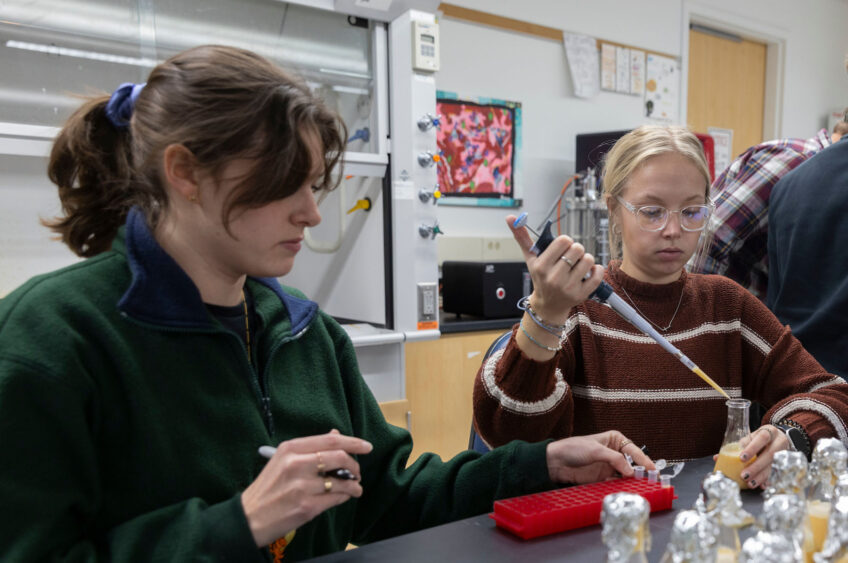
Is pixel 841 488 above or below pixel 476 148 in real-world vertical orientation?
below

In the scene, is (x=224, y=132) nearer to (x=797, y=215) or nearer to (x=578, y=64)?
(x=797, y=215)

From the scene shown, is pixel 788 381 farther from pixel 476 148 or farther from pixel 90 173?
pixel 476 148

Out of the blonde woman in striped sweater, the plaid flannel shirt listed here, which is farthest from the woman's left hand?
the plaid flannel shirt

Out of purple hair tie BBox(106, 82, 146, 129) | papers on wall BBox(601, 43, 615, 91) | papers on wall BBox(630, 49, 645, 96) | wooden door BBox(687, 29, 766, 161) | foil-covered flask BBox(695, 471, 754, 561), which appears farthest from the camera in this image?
wooden door BBox(687, 29, 766, 161)

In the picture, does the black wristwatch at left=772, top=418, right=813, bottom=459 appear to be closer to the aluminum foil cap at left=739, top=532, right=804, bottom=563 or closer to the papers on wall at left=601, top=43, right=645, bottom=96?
the aluminum foil cap at left=739, top=532, right=804, bottom=563

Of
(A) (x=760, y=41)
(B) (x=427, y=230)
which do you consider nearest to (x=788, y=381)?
(B) (x=427, y=230)

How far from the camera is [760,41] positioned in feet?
16.5

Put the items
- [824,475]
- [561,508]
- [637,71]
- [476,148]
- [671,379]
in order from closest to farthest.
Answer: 1. [824,475]
2. [561,508]
3. [671,379]
4. [476,148]
5. [637,71]

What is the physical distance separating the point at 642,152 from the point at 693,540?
972mm

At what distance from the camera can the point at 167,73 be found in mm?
871

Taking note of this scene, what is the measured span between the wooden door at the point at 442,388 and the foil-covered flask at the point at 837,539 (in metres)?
1.81

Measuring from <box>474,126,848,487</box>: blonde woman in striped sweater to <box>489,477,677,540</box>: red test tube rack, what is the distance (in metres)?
0.24

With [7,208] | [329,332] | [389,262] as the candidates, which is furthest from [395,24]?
[329,332]

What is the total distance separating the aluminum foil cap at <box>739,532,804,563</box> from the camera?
17.8 inches
